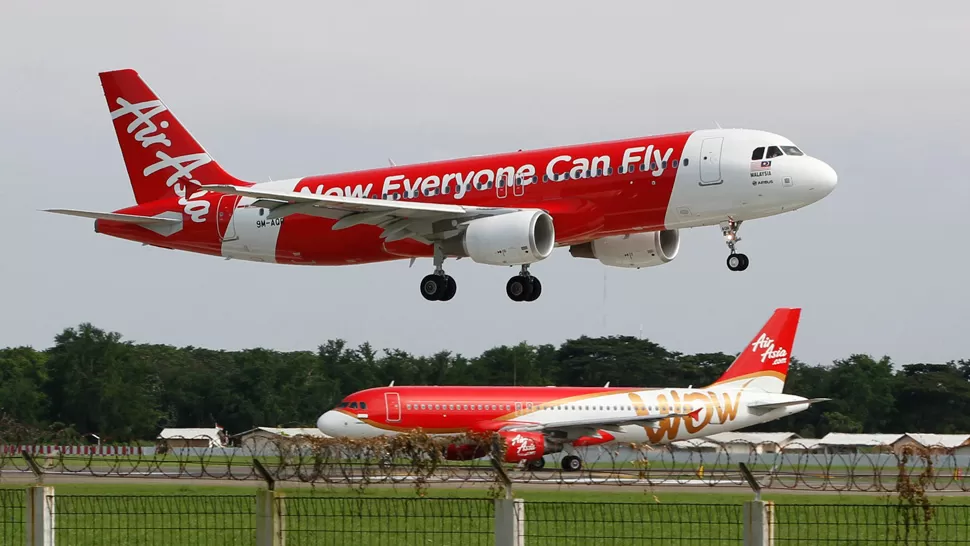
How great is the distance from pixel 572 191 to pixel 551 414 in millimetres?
21035

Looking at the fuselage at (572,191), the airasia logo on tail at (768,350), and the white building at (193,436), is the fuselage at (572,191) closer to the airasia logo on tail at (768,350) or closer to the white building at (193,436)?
the airasia logo on tail at (768,350)

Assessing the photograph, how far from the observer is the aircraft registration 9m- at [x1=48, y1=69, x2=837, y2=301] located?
38.7m

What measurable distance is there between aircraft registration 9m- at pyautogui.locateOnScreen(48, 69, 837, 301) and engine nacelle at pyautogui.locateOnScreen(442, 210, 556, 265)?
38mm

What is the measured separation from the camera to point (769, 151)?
38.8 m

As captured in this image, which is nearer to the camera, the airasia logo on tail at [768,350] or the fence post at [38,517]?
the fence post at [38,517]

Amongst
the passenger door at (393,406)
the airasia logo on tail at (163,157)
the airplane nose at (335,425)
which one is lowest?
the airplane nose at (335,425)

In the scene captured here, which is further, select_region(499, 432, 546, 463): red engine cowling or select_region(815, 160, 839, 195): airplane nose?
select_region(499, 432, 546, 463): red engine cowling

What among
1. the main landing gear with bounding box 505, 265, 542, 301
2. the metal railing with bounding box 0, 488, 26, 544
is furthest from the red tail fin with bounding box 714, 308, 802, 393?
the metal railing with bounding box 0, 488, 26, 544

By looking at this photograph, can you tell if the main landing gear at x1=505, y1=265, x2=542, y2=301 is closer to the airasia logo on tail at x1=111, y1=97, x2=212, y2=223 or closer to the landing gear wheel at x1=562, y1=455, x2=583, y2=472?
the airasia logo on tail at x1=111, y1=97, x2=212, y2=223

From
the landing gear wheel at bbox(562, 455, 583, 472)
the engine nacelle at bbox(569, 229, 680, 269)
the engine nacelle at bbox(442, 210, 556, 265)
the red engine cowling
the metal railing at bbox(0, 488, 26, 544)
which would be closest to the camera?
the metal railing at bbox(0, 488, 26, 544)

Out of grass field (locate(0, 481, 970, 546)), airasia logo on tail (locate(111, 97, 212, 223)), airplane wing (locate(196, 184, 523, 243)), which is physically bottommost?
grass field (locate(0, 481, 970, 546))

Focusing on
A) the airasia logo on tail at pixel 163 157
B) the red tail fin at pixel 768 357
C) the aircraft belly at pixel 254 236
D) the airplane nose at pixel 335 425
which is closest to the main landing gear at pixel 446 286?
the aircraft belly at pixel 254 236

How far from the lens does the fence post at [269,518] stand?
19328 millimetres

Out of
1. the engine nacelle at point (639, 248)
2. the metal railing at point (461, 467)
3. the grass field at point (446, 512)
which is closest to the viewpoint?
the grass field at point (446, 512)
